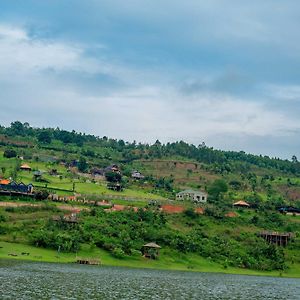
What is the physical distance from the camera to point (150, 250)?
9362 cm

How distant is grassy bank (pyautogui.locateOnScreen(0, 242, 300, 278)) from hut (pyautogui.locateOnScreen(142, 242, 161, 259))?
1193 mm

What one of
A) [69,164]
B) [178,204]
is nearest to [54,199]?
[178,204]

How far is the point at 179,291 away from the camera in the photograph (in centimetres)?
5506

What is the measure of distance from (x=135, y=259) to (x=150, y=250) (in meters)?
3.22

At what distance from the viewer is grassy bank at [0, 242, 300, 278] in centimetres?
8081

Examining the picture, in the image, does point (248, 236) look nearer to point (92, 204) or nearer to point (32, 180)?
point (92, 204)

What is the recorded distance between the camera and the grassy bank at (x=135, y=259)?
80812mm

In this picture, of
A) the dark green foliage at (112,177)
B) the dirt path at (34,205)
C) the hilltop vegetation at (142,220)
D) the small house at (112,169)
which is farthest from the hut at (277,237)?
the small house at (112,169)

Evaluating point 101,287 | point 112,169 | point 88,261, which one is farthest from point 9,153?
point 101,287

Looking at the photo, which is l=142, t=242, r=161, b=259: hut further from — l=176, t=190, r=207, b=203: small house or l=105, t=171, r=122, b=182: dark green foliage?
l=105, t=171, r=122, b=182: dark green foliage

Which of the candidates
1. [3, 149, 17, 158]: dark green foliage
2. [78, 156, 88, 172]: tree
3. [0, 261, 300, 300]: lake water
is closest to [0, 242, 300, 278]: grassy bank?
[0, 261, 300, 300]: lake water

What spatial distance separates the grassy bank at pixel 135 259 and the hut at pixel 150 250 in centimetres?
119

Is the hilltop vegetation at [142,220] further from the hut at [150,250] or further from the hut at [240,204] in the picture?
the hut at [240,204]

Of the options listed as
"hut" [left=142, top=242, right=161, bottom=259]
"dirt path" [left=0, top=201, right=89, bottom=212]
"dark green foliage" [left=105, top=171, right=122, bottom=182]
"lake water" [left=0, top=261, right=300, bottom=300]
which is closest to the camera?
"lake water" [left=0, top=261, right=300, bottom=300]
